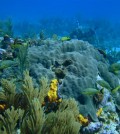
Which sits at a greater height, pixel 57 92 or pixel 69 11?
pixel 69 11

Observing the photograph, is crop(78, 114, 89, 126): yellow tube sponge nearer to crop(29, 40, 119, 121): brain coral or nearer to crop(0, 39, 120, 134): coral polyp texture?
crop(0, 39, 120, 134): coral polyp texture

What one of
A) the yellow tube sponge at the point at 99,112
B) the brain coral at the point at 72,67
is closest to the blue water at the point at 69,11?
the brain coral at the point at 72,67

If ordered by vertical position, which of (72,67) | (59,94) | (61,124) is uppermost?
(72,67)

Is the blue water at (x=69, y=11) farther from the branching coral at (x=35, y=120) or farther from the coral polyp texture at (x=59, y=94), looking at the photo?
the branching coral at (x=35, y=120)

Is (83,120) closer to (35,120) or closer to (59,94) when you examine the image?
(59,94)

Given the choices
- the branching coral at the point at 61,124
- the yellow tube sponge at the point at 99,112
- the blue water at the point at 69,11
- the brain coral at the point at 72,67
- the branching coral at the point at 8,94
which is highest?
the blue water at the point at 69,11

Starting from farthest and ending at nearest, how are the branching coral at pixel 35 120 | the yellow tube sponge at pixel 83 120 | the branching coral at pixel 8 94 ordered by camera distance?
1. the yellow tube sponge at pixel 83 120
2. the branching coral at pixel 8 94
3. the branching coral at pixel 35 120

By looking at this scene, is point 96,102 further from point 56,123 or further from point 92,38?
point 92,38

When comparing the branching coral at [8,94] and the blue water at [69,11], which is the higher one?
the blue water at [69,11]

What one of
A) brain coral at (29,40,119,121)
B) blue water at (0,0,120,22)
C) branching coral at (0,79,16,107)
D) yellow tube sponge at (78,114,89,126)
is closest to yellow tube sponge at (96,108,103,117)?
brain coral at (29,40,119,121)

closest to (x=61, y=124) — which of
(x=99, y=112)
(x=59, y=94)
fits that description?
(x=59, y=94)

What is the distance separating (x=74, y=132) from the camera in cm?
418

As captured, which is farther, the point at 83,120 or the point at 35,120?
the point at 83,120

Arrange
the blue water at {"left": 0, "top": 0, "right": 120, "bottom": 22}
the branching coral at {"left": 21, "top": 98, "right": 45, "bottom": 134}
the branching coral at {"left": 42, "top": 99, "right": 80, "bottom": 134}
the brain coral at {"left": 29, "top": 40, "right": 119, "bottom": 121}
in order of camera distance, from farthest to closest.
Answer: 1. the blue water at {"left": 0, "top": 0, "right": 120, "bottom": 22}
2. the brain coral at {"left": 29, "top": 40, "right": 119, "bottom": 121}
3. the branching coral at {"left": 42, "top": 99, "right": 80, "bottom": 134}
4. the branching coral at {"left": 21, "top": 98, "right": 45, "bottom": 134}
